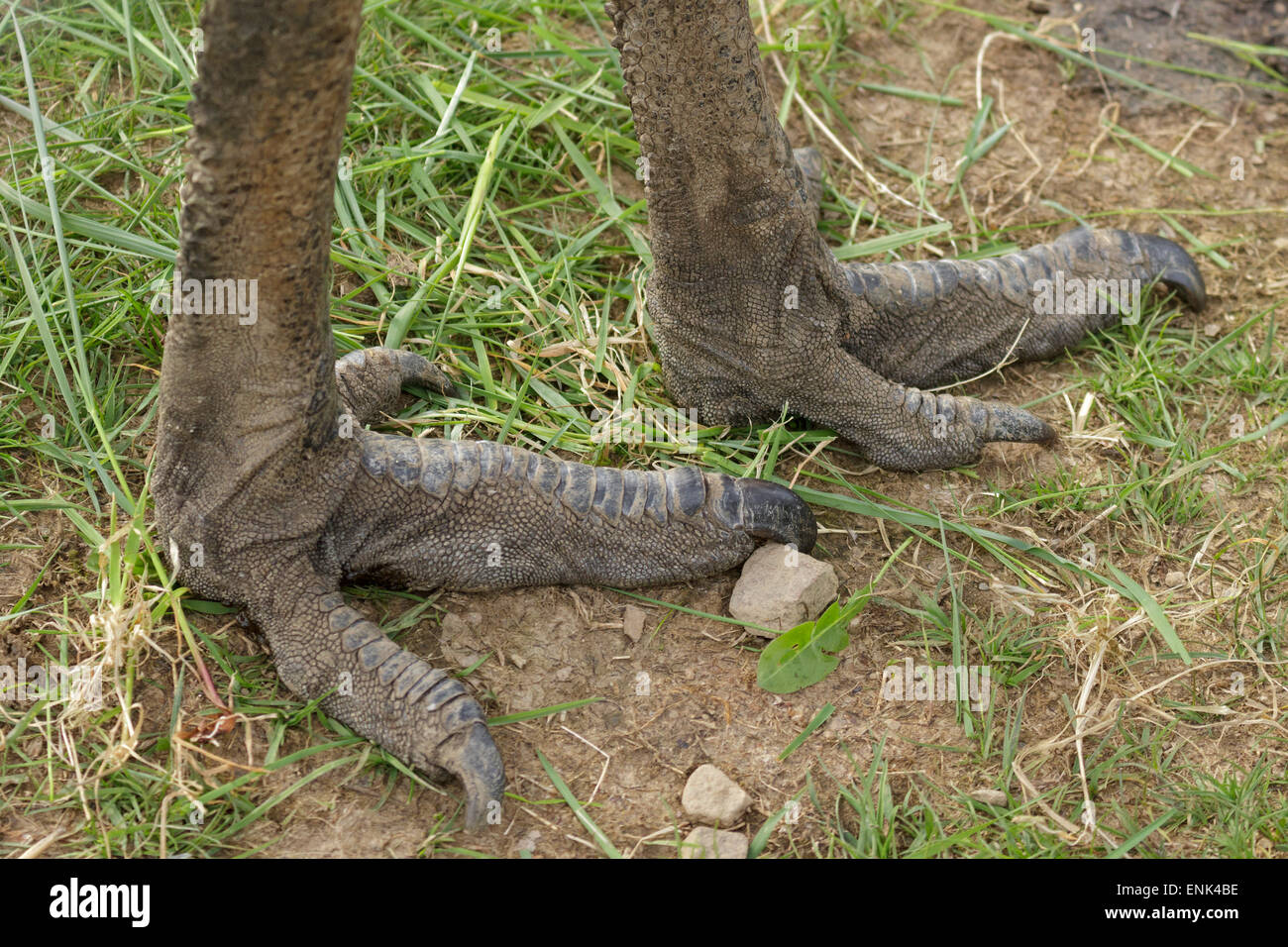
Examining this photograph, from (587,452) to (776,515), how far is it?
560 mm

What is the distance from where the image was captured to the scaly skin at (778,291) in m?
2.76

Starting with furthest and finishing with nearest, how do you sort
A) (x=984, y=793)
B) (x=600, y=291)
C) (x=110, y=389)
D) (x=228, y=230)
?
(x=600, y=291), (x=110, y=389), (x=984, y=793), (x=228, y=230)

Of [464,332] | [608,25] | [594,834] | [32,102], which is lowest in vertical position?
[594,834]

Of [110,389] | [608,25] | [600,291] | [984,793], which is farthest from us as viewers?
[608,25]

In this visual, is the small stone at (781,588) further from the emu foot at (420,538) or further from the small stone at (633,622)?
the small stone at (633,622)

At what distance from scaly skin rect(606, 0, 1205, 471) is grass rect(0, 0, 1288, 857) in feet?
0.46

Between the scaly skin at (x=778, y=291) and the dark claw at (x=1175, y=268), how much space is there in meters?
0.15

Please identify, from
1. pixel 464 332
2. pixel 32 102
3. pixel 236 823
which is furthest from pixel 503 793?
pixel 32 102

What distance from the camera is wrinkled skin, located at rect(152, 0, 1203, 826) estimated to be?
2113mm

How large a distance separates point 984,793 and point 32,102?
124 inches

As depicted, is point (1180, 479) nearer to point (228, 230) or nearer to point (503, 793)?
point (503, 793)

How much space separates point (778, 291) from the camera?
3.09 m

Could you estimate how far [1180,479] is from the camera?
3268mm

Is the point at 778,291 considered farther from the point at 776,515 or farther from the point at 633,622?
the point at 633,622
